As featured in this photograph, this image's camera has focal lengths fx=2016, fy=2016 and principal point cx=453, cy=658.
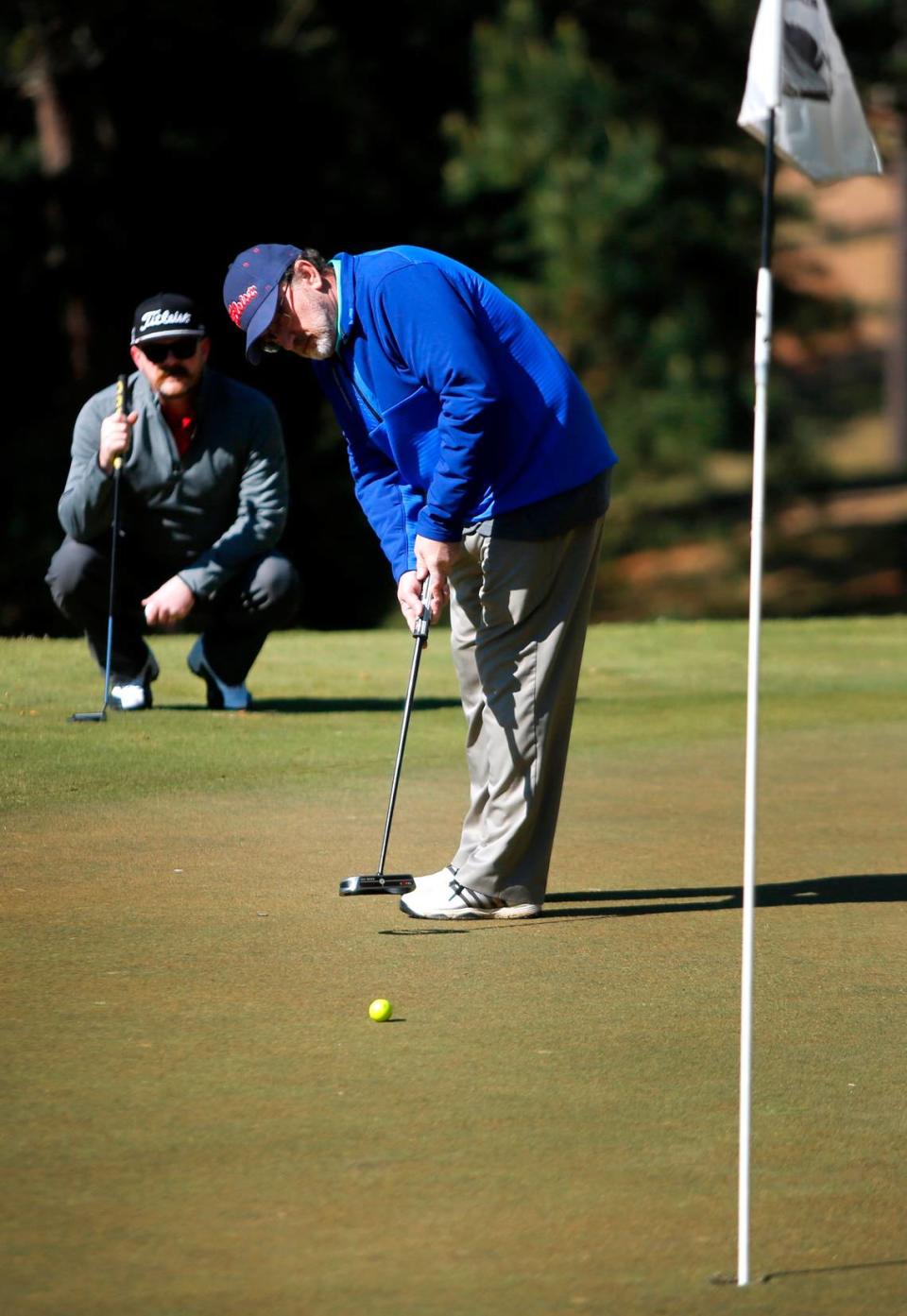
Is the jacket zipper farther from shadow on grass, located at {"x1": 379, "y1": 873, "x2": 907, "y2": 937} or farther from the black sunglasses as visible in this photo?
the black sunglasses

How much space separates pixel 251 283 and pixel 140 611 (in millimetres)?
3871

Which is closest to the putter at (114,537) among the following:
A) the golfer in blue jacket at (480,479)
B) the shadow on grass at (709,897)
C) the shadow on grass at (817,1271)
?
the golfer in blue jacket at (480,479)

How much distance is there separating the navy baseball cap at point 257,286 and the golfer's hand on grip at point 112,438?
3066mm

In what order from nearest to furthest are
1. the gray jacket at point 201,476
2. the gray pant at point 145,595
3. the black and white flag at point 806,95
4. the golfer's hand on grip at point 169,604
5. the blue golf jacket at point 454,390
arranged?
the black and white flag at point 806,95 < the blue golf jacket at point 454,390 < the golfer's hand on grip at point 169,604 < the gray jacket at point 201,476 < the gray pant at point 145,595

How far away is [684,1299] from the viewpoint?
2.83m

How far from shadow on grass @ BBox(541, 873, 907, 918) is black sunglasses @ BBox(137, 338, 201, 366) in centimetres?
335

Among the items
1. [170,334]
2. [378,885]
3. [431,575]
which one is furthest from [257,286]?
[170,334]

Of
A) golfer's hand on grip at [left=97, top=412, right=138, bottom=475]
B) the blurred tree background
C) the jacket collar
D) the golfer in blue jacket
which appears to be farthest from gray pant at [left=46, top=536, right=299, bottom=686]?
the blurred tree background

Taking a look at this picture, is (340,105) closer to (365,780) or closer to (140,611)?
(140,611)

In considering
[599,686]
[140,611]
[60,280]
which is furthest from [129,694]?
[60,280]

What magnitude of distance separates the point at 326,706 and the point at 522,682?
3.97 meters

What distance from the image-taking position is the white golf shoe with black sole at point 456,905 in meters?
5.36

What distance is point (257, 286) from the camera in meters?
5.05

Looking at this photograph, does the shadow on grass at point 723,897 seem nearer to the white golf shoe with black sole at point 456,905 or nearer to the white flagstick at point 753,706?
the white golf shoe with black sole at point 456,905
